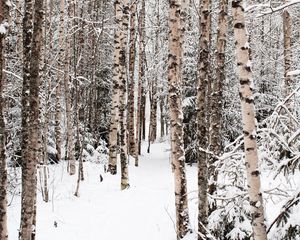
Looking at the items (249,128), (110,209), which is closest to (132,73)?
(110,209)

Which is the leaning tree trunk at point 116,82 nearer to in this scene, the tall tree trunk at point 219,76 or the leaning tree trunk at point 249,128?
the tall tree trunk at point 219,76

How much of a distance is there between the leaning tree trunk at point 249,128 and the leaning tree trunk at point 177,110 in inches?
136

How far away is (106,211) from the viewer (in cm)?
1099

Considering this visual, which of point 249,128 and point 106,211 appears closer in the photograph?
point 249,128

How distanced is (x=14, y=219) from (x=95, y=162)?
8.52m

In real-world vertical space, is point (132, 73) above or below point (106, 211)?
above

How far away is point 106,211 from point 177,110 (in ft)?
14.1

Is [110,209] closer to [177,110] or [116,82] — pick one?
[177,110]

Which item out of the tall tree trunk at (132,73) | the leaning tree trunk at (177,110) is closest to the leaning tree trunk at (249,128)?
the leaning tree trunk at (177,110)

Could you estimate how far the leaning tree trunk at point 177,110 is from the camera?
8062mm

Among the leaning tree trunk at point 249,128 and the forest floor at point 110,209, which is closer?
the leaning tree trunk at point 249,128

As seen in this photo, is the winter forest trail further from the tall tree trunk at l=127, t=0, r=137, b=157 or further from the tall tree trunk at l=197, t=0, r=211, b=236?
the tall tree trunk at l=127, t=0, r=137, b=157

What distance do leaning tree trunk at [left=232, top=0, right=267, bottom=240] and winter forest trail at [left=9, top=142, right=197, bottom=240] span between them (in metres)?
3.34

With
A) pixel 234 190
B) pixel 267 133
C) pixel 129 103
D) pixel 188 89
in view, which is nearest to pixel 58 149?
pixel 129 103
